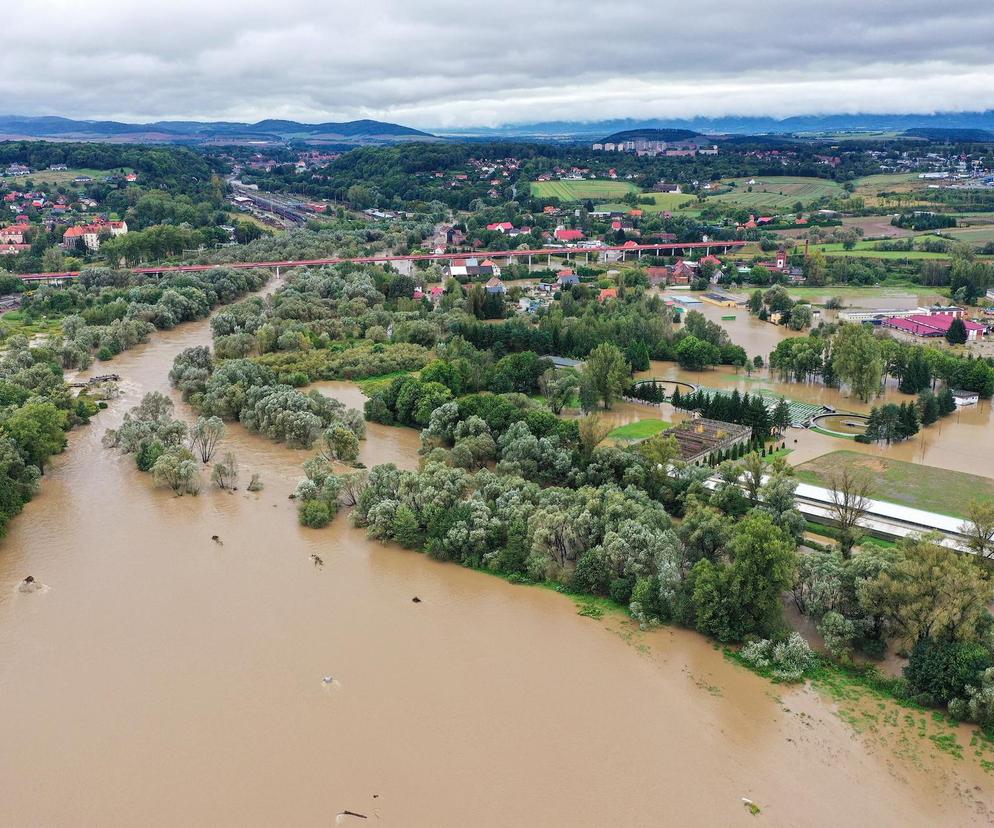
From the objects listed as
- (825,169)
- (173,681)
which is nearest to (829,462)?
(173,681)

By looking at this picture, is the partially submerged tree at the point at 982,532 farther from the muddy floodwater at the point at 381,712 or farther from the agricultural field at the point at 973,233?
the agricultural field at the point at 973,233

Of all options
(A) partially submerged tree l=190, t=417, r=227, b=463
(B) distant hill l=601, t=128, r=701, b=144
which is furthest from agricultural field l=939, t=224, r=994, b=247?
(B) distant hill l=601, t=128, r=701, b=144

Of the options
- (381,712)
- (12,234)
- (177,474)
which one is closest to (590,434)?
(381,712)

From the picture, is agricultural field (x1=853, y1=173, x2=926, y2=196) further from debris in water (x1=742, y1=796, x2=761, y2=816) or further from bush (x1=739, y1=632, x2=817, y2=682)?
debris in water (x1=742, y1=796, x2=761, y2=816)

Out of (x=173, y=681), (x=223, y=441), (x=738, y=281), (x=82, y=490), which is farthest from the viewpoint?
(x=738, y=281)

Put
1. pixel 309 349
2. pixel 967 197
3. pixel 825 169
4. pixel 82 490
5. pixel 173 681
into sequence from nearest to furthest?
pixel 173 681, pixel 82 490, pixel 309 349, pixel 967 197, pixel 825 169

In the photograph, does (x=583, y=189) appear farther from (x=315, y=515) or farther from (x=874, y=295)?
(x=315, y=515)

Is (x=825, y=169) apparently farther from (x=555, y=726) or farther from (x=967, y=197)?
(x=555, y=726)
